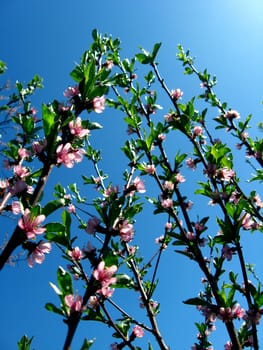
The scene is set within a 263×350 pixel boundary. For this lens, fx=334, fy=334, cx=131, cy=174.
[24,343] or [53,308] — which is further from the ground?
[53,308]

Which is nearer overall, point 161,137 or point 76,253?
point 76,253

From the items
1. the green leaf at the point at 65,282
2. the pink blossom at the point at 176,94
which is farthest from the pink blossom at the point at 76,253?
the pink blossom at the point at 176,94

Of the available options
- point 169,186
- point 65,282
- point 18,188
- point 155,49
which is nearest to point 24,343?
point 65,282

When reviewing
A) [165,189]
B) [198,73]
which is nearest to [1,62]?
[198,73]

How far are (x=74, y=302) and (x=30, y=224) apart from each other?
0.51 m

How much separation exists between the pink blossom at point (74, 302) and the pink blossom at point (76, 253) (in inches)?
22.7

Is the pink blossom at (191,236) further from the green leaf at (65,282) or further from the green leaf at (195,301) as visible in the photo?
the green leaf at (65,282)

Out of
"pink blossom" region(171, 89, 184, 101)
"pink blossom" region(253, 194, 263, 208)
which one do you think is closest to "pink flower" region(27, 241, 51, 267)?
"pink blossom" region(253, 194, 263, 208)

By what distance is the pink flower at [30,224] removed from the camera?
1908 mm

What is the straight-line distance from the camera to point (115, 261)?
6.58ft

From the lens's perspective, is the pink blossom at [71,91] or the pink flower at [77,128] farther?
the pink blossom at [71,91]

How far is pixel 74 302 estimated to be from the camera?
5.77 ft

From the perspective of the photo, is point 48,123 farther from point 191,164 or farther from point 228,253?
point 191,164

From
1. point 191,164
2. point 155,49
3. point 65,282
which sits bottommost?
point 65,282
